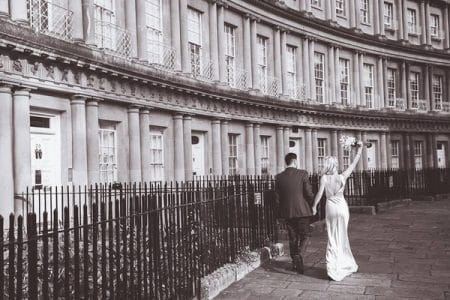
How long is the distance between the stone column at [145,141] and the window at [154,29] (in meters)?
1.96

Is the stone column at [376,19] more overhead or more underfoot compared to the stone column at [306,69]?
more overhead

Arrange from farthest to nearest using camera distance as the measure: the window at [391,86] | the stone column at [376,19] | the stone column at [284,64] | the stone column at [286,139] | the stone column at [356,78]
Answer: the window at [391,86]
the stone column at [376,19]
the stone column at [356,78]
the stone column at [284,64]
the stone column at [286,139]

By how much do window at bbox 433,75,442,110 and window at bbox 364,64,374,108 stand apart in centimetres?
596

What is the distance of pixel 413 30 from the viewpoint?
31828 mm

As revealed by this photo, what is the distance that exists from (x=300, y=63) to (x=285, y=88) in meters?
2.15

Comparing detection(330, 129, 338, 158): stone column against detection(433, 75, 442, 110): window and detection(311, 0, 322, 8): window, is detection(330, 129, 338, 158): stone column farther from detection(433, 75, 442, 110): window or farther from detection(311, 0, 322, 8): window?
detection(433, 75, 442, 110): window

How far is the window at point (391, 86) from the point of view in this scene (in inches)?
1195

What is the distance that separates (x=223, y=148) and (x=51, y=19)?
887cm

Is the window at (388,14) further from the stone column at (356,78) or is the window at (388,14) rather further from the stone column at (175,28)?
the stone column at (175,28)

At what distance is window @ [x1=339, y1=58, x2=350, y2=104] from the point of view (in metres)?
27.7

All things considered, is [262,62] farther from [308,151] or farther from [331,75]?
[331,75]

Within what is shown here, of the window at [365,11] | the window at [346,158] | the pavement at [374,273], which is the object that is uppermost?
the window at [365,11]

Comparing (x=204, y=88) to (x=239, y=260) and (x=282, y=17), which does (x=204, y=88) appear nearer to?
(x=282, y=17)

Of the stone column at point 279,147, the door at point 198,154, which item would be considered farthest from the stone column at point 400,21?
the door at point 198,154
